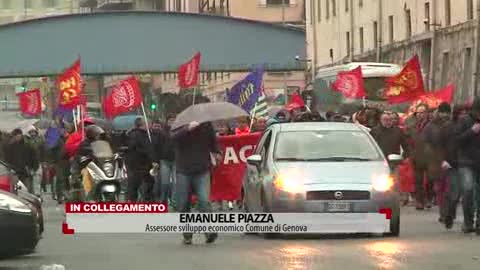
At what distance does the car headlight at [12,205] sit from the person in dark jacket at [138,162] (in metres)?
11.4

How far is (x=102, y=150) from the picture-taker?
76.6 ft

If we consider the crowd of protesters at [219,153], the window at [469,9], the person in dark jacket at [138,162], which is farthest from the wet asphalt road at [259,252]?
the window at [469,9]

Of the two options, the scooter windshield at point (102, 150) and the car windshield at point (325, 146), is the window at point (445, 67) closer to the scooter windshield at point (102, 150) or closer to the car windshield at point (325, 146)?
the scooter windshield at point (102, 150)

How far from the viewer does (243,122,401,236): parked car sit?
16.3m

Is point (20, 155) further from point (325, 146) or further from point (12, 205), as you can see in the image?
point (12, 205)

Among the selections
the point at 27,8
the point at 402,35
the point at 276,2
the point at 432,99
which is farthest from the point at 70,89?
the point at 27,8

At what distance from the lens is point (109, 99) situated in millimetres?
33250

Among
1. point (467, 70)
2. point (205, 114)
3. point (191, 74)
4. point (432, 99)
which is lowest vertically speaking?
point (205, 114)

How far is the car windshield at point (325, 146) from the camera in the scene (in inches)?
677

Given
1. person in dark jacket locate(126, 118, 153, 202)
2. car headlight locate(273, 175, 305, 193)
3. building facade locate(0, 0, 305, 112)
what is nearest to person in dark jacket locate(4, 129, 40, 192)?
person in dark jacket locate(126, 118, 153, 202)

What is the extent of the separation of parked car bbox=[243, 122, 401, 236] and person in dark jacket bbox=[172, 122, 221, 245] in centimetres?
95

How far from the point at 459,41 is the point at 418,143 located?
24.2m

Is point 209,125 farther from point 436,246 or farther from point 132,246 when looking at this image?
point 436,246

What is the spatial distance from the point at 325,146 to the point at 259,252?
3146 mm
